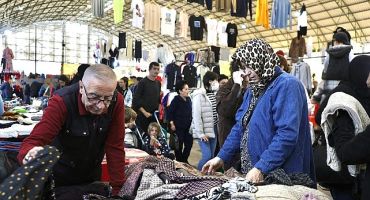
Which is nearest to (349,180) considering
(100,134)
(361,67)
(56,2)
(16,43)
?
(361,67)

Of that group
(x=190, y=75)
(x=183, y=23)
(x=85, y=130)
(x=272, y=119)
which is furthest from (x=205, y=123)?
(x=183, y=23)

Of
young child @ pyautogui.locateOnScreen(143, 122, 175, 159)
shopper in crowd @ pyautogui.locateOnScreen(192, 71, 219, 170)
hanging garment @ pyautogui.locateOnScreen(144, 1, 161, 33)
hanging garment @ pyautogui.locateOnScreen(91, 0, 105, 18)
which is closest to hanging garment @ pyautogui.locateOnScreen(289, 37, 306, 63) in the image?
hanging garment @ pyautogui.locateOnScreen(144, 1, 161, 33)

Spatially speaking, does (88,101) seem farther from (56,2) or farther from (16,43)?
(16,43)

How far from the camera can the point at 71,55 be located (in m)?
46.0

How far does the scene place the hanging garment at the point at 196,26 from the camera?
11570 mm

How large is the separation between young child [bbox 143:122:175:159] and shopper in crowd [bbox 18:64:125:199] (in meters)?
3.12

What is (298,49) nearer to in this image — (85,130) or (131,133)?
(131,133)

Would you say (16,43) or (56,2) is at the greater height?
(56,2)

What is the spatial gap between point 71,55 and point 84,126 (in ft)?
149

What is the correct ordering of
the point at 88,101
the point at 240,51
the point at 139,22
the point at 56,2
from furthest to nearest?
the point at 56,2 < the point at 139,22 < the point at 240,51 < the point at 88,101

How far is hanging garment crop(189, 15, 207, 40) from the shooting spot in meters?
11.6

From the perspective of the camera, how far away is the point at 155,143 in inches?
233

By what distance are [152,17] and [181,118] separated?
3.94 m

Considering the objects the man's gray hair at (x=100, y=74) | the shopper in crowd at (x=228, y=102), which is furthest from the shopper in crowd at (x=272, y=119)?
the shopper in crowd at (x=228, y=102)
